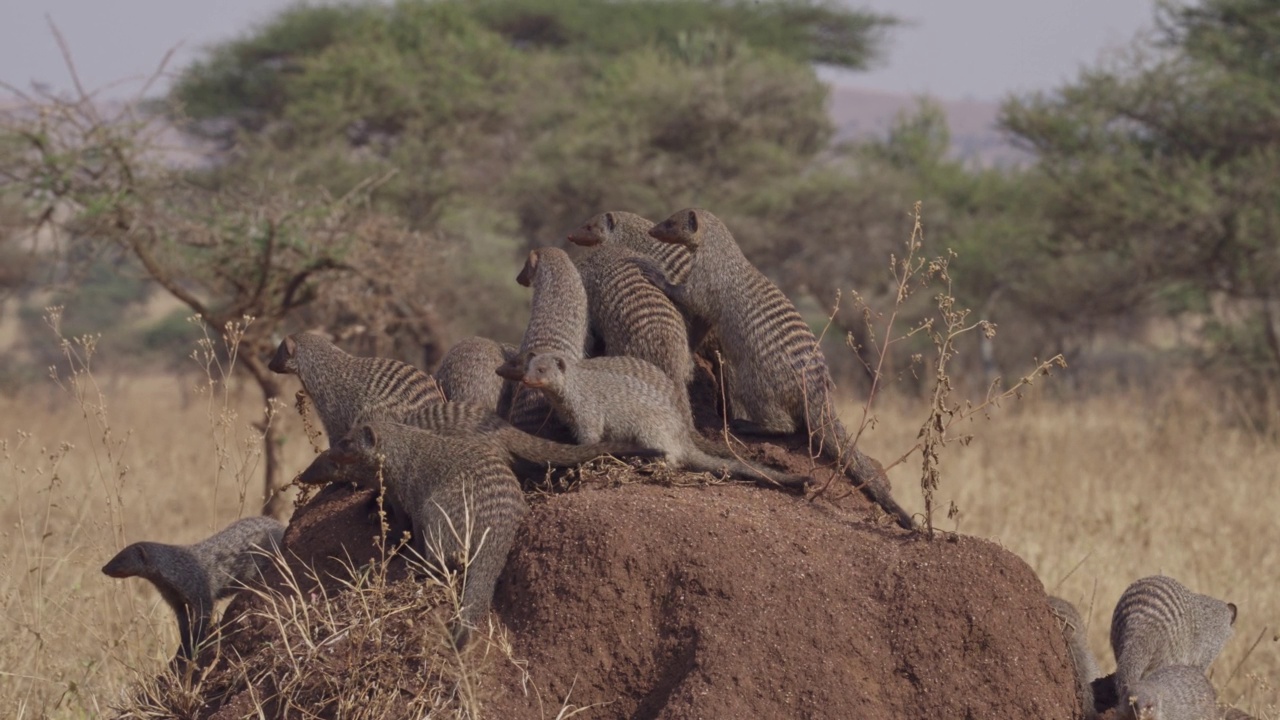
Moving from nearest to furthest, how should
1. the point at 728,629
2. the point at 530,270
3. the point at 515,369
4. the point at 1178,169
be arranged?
the point at 728,629
the point at 515,369
the point at 530,270
the point at 1178,169

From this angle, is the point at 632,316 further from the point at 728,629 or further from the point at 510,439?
the point at 728,629

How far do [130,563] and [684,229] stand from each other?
2.11m

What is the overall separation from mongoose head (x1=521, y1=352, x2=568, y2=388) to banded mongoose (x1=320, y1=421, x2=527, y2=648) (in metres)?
0.24

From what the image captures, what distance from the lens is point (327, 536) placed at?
3.94 meters

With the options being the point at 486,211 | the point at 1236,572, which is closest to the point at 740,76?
the point at 486,211

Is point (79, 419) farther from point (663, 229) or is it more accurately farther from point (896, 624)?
point (896, 624)

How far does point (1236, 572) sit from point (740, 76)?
44.4ft

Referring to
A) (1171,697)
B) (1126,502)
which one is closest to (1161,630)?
(1171,697)

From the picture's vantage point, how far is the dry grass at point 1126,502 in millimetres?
5680

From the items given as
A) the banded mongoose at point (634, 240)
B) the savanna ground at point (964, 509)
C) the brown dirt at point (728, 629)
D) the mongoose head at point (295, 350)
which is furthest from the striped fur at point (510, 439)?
the banded mongoose at point (634, 240)

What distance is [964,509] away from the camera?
24.4 ft

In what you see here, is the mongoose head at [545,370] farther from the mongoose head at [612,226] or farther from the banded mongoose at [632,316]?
the mongoose head at [612,226]

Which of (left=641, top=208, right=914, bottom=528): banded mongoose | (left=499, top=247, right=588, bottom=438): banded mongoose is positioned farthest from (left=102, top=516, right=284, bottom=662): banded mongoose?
(left=641, top=208, right=914, bottom=528): banded mongoose

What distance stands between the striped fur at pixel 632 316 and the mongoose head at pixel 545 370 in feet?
1.47
